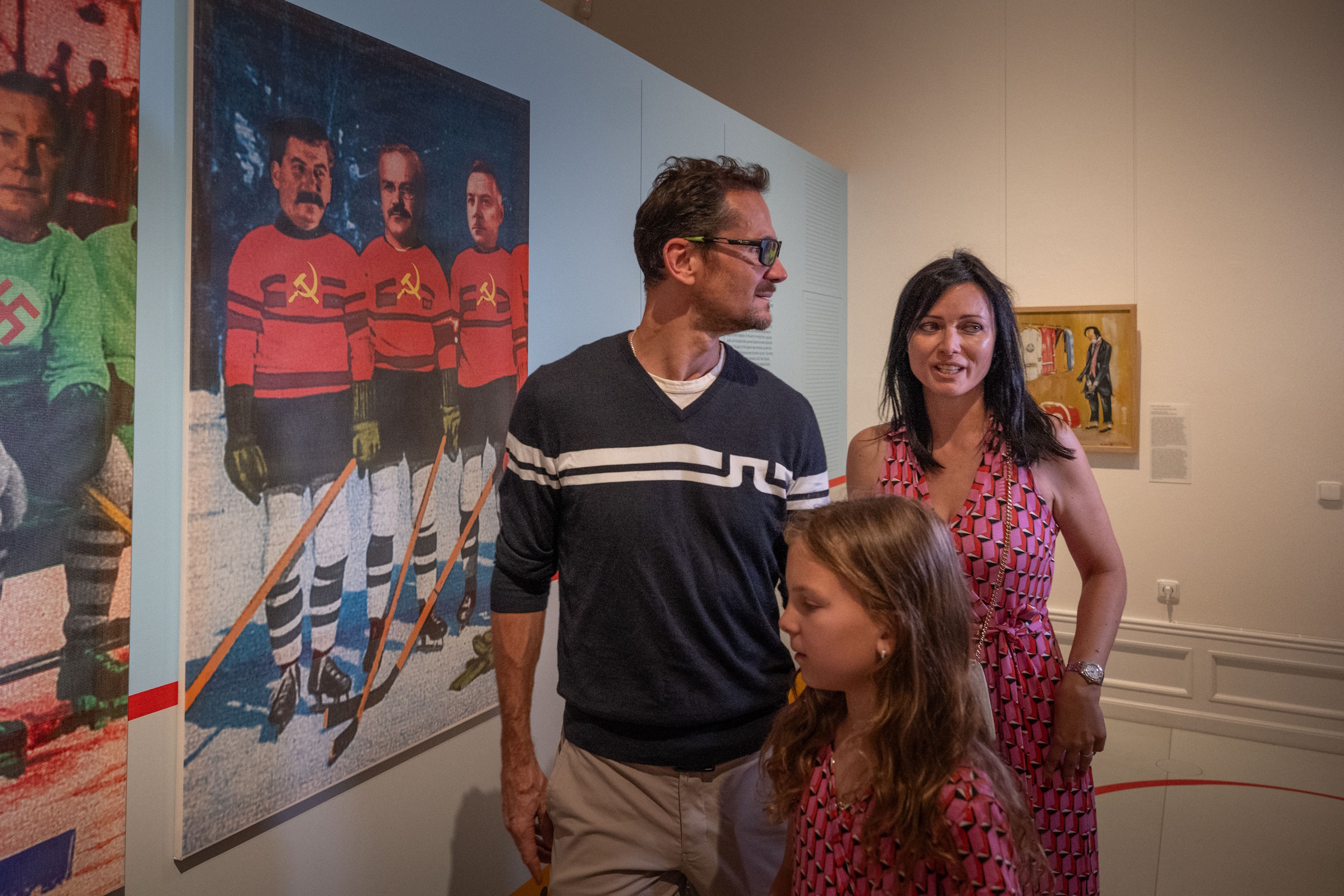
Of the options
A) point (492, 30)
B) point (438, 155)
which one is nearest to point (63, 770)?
point (438, 155)

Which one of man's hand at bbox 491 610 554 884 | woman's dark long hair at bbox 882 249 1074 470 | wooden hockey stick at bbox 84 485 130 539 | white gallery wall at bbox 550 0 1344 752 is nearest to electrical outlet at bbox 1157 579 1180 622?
white gallery wall at bbox 550 0 1344 752

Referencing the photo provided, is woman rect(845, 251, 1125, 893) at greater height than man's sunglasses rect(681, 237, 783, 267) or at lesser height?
lesser

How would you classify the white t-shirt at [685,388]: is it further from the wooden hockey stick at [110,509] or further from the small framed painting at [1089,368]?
the small framed painting at [1089,368]

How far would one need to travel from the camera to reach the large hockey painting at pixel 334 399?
196cm

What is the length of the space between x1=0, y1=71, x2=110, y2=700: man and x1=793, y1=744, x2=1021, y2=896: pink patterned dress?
1.41 meters

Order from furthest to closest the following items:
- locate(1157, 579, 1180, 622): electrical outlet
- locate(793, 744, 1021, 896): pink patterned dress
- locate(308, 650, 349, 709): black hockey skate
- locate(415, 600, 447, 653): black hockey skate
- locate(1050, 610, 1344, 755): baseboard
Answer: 1. locate(1157, 579, 1180, 622): electrical outlet
2. locate(1050, 610, 1344, 755): baseboard
3. locate(415, 600, 447, 653): black hockey skate
4. locate(308, 650, 349, 709): black hockey skate
5. locate(793, 744, 1021, 896): pink patterned dress

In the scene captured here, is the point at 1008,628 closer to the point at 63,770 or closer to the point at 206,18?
the point at 63,770

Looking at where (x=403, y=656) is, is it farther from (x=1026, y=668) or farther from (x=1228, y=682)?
(x=1228, y=682)

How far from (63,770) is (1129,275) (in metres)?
5.33

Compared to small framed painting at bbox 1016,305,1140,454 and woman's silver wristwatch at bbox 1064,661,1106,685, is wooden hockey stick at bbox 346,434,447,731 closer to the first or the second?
woman's silver wristwatch at bbox 1064,661,1106,685

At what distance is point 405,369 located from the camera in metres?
2.48

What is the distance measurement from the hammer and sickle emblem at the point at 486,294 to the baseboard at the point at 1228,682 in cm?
404

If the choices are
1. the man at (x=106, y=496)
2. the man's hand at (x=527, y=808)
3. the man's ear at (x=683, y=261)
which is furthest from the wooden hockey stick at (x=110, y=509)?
the man's ear at (x=683, y=261)

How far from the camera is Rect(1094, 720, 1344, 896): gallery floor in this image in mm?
3365
